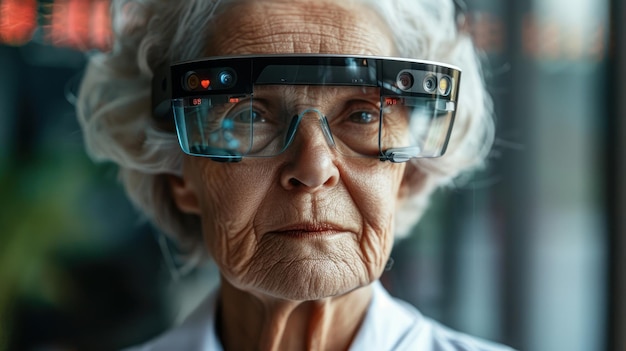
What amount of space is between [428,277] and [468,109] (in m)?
1.05

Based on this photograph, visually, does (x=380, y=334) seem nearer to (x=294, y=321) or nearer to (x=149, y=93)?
(x=294, y=321)

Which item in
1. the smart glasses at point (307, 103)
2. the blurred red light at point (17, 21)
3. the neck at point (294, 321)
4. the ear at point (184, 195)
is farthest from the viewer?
the blurred red light at point (17, 21)

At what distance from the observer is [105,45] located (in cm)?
184

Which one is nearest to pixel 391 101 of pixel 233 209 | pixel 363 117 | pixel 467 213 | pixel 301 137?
pixel 363 117

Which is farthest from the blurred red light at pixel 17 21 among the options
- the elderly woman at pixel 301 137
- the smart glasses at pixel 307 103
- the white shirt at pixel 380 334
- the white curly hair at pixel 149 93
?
the white shirt at pixel 380 334

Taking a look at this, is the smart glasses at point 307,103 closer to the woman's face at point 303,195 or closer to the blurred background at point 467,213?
the woman's face at point 303,195

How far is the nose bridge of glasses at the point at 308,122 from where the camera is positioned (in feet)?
3.17

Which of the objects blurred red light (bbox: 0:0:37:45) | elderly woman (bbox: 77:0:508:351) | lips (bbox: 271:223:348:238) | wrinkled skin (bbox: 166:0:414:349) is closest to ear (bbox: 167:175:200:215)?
elderly woman (bbox: 77:0:508:351)

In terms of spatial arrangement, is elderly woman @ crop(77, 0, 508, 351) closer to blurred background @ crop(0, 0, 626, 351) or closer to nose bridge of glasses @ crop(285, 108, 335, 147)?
nose bridge of glasses @ crop(285, 108, 335, 147)

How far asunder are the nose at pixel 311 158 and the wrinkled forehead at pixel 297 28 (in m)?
0.13

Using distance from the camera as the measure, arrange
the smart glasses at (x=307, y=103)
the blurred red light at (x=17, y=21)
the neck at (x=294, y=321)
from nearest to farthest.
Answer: the smart glasses at (x=307, y=103)
the neck at (x=294, y=321)
the blurred red light at (x=17, y=21)

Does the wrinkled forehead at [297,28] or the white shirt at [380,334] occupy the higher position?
the wrinkled forehead at [297,28]

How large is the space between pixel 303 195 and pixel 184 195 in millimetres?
384

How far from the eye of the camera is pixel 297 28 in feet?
3.28
